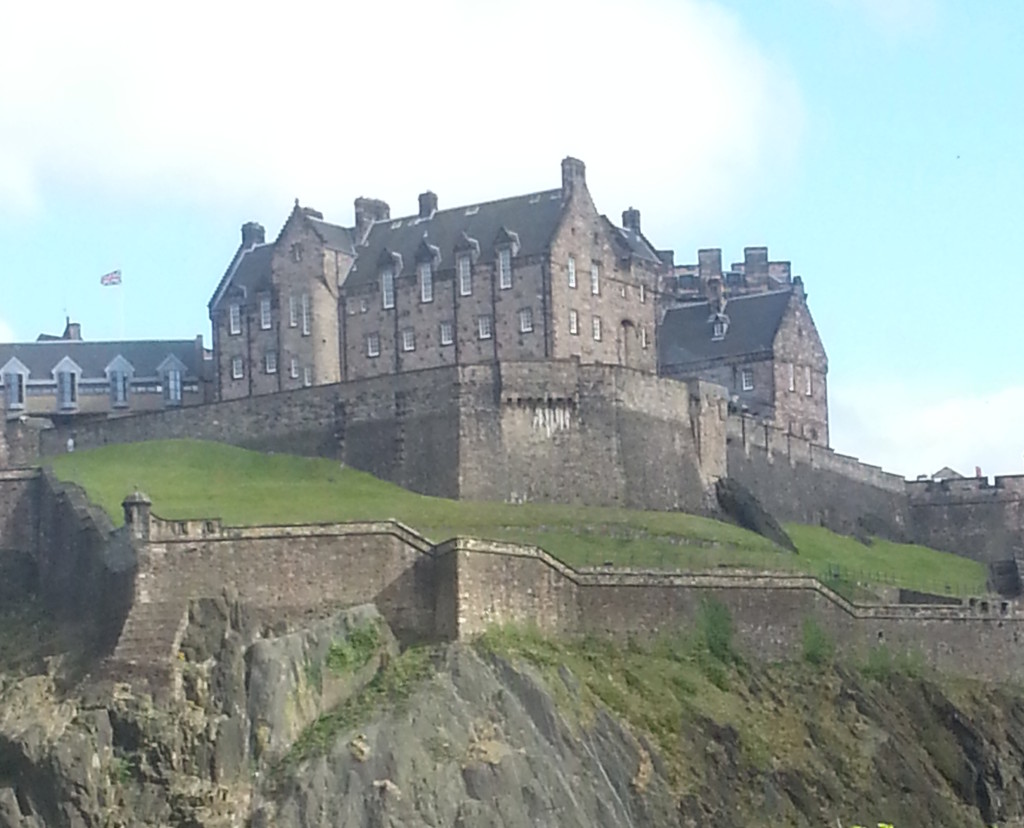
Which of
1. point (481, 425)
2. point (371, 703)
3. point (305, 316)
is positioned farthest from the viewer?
point (305, 316)

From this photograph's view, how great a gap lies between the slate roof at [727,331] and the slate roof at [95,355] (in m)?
17.4

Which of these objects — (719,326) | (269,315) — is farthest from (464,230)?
(719,326)

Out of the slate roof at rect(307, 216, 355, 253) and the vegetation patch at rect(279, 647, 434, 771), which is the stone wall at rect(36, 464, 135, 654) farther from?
the slate roof at rect(307, 216, 355, 253)

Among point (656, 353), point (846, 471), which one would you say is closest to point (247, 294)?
point (656, 353)

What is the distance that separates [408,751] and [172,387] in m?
33.6

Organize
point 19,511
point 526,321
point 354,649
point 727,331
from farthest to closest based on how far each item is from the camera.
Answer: point 727,331, point 526,321, point 19,511, point 354,649

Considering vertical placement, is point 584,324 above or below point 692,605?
above

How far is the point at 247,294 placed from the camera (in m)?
95.6

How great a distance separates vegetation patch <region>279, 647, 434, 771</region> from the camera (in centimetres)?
6656

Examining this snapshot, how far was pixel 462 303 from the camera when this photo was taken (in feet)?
300

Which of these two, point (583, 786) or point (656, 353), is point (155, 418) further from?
point (583, 786)

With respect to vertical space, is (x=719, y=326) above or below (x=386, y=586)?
above

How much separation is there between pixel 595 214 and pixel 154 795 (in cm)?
3305

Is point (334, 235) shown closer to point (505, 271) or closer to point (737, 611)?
point (505, 271)
